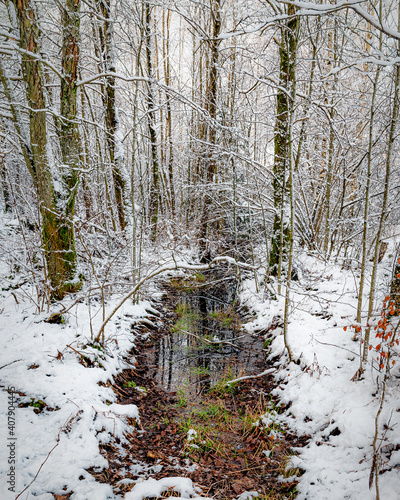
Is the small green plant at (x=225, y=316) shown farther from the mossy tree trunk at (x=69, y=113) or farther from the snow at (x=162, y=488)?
the snow at (x=162, y=488)

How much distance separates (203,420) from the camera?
394 cm

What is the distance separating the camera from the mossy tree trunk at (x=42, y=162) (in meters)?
4.12

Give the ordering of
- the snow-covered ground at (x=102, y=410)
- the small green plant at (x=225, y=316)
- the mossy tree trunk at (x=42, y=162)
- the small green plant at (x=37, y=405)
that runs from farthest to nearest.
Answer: the small green plant at (x=225, y=316) → the mossy tree trunk at (x=42, y=162) → the small green plant at (x=37, y=405) → the snow-covered ground at (x=102, y=410)

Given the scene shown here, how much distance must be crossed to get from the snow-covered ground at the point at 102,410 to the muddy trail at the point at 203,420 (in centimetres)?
19

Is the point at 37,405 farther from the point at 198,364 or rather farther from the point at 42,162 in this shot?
the point at 42,162

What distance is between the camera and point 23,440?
2.73 m

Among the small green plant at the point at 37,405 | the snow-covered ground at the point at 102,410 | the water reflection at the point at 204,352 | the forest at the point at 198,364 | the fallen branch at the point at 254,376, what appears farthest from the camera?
the water reflection at the point at 204,352

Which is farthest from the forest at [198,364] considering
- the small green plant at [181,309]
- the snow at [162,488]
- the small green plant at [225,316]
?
the small green plant at [181,309]

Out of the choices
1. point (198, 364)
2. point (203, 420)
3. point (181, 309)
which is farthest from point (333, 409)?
point (181, 309)

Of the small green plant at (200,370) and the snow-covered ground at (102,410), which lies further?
the small green plant at (200,370)

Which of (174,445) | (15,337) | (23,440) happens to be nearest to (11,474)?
(23,440)

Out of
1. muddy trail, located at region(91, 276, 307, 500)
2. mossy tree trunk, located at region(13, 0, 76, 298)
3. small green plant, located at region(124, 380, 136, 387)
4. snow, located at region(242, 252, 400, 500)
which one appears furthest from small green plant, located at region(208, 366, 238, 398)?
mossy tree trunk, located at region(13, 0, 76, 298)

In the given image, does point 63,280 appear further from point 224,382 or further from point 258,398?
point 258,398

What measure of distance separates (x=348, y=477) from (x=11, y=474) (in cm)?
295
